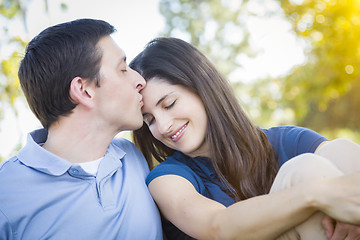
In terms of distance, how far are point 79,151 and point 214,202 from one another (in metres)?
0.67

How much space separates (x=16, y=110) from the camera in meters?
4.18

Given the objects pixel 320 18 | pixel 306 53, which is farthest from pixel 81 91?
pixel 306 53

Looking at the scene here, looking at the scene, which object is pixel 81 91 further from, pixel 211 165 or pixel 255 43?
pixel 255 43

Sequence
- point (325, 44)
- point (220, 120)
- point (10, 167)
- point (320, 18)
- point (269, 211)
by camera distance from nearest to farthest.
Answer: point (269, 211)
point (10, 167)
point (220, 120)
point (320, 18)
point (325, 44)

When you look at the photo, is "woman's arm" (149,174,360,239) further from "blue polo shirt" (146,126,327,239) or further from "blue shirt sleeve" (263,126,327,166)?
"blue shirt sleeve" (263,126,327,166)

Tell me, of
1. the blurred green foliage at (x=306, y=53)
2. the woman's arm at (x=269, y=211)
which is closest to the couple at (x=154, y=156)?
the woman's arm at (x=269, y=211)

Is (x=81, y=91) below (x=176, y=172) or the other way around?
the other way around

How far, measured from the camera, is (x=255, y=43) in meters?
11.7

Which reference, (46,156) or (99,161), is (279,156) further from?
(46,156)

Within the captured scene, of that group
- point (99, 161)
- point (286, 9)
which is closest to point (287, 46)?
point (286, 9)

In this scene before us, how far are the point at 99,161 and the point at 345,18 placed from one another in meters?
4.50

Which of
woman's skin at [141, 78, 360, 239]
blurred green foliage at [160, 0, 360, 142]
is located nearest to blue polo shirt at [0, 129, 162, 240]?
woman's skin at [141, 78, 360, 239]

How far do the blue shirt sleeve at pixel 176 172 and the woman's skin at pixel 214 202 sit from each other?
4 cm

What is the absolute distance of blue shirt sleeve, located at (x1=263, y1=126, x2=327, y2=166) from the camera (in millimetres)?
2016
